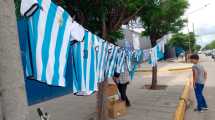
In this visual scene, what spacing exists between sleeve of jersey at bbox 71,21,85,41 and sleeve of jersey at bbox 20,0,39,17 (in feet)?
2.93

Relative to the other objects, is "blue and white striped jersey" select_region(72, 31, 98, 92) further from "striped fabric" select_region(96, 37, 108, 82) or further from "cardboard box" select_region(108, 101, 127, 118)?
"cardboard box" select_region(108, 101, 127, 118)

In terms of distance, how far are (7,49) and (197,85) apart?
7.48 metres

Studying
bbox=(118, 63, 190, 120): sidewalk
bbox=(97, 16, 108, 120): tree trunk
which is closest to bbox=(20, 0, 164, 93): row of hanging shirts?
bbox=(97, 16, 108, 120): tree trunk

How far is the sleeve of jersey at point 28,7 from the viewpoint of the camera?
3047mm

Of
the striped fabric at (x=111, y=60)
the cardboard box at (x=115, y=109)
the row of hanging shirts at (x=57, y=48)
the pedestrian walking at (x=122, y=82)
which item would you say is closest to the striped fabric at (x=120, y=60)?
the striped fabric at (x=111, y=60)

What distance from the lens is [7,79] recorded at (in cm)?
255

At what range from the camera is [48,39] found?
339 centimetres

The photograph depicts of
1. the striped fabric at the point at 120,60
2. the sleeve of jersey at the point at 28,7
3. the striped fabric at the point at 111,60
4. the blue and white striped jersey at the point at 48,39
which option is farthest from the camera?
the striped fabric at the point at 120,60

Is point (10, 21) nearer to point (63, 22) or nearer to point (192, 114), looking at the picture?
point (63, 22)

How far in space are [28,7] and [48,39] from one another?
1.39ft

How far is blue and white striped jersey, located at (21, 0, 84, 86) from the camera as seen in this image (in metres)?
3.16

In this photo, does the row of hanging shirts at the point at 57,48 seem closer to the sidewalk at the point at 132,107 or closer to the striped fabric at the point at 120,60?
the striped fabric at the point at 120,60

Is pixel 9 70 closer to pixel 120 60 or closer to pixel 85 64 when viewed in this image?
pixel 85 64

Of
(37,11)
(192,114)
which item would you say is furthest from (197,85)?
(37,11)
